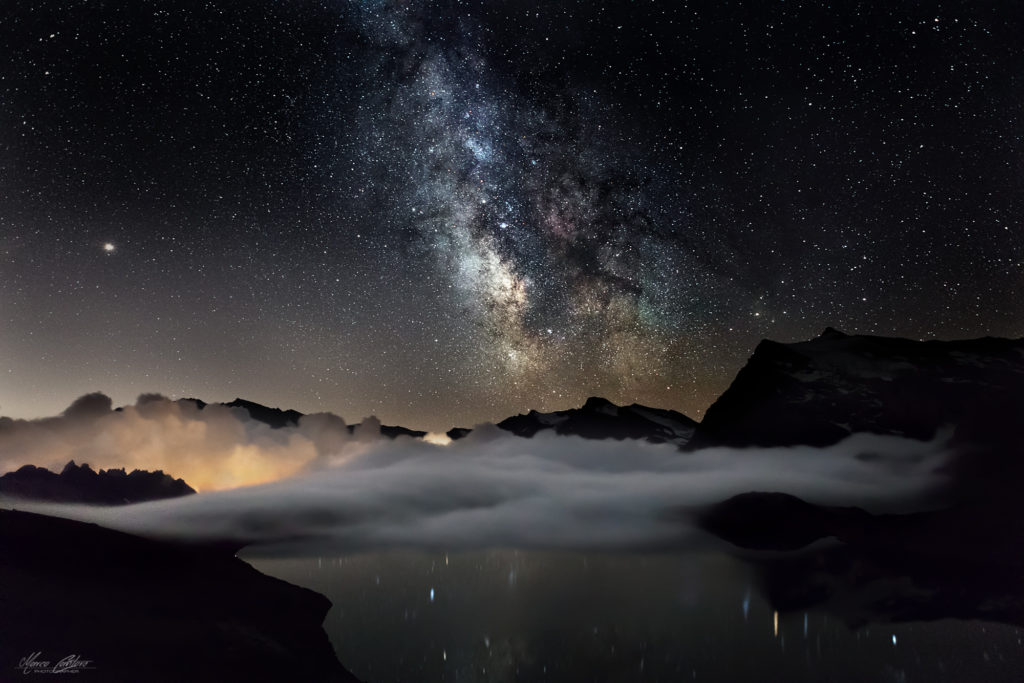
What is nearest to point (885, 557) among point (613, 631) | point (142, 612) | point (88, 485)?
point (613, 631)

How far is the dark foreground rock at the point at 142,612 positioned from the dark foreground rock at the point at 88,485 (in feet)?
219

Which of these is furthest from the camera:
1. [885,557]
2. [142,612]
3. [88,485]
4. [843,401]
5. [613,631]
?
[843,401]

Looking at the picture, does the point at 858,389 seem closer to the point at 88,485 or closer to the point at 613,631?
the point at 613,631

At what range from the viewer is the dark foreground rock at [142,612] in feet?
142

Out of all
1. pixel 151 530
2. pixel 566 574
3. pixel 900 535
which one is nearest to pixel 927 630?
pixel 900 535

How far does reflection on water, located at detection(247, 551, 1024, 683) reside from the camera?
99750 mm

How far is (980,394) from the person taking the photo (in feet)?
397

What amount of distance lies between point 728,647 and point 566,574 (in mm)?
68472

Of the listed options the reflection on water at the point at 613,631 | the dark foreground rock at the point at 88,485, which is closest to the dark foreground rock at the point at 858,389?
Result: the reflection on water at the point at 613,631

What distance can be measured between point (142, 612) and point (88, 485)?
96.7m

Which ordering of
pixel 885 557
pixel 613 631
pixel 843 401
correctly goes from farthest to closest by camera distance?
pixel 843 401
pixel 613 631
pixel 885 557

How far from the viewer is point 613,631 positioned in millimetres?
134125

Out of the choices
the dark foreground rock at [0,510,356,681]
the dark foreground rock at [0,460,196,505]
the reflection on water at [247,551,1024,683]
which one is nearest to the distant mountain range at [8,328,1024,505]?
the dark foreground rock at [0,460,196,505]

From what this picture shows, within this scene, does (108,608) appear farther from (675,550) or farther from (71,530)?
(675,550)
